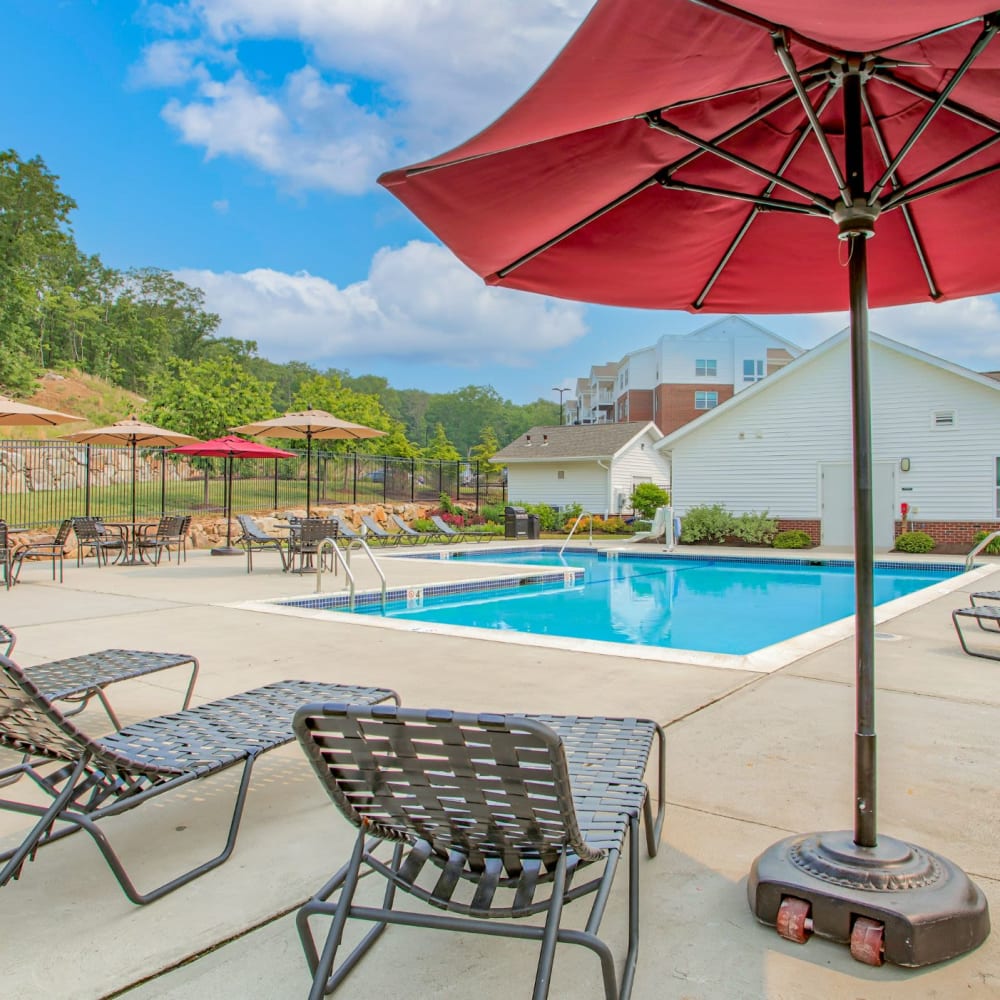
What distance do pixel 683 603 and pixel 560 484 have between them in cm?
1812

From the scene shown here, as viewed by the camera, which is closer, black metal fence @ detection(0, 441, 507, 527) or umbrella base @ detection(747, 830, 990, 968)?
umbrella base @ detection(747, 830, 990, 968)

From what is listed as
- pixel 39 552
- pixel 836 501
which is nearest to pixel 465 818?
pixel 39 552

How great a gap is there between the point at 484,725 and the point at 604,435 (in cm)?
2844

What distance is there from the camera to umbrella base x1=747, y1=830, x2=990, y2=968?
6.09ft

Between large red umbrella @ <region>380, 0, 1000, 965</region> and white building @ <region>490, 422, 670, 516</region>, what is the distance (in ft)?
79.4

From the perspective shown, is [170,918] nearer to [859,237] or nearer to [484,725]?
[484,725]

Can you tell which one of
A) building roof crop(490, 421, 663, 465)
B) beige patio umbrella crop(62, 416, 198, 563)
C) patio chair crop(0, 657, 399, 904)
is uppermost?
building roof crop(490, 421, 663, 465)

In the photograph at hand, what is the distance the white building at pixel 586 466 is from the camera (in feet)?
91.7

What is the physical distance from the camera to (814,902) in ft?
6.50

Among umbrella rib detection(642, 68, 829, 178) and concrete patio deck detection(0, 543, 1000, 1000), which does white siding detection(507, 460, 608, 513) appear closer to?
concrete patio deck detection(0, 543, 1000, 1000)


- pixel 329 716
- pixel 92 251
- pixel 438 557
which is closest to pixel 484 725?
pixel 329 716

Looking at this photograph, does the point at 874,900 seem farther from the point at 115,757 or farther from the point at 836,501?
the point at 836,501

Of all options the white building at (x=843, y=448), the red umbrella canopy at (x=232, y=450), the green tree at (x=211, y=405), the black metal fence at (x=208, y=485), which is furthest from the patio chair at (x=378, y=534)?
the white building at (x=843, y=448)

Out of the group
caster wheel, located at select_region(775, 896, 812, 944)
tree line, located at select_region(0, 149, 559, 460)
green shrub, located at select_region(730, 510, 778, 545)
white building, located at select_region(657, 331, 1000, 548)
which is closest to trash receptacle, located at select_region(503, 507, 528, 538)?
white building, located at select_region(657, 331, 1000, 548)
